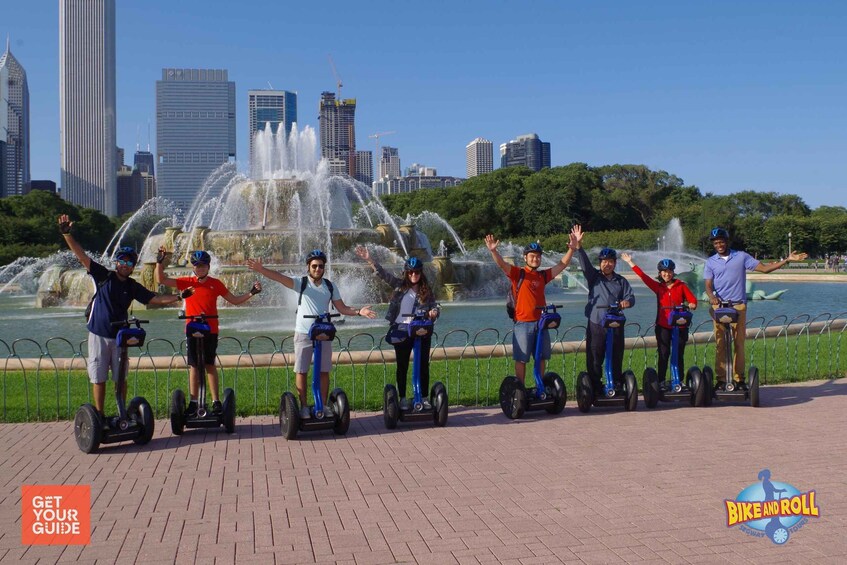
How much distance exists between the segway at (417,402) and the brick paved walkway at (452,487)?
0.13 metres

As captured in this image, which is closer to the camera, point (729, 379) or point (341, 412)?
point (341, 412)

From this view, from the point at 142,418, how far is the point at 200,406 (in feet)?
1.92

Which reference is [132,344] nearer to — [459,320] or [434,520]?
[434,520]

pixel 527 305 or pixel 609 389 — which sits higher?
pixel 527 305

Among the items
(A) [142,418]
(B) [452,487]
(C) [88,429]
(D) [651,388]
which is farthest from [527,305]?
(C) [88,429]

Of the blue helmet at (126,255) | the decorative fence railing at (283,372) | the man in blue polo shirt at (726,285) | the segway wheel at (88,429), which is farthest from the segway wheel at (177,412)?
the man in blue polo shirt at (726,285)

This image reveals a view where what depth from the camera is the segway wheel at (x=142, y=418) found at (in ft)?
23.4

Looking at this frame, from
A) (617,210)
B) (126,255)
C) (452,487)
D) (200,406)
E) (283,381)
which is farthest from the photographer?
(617,210)

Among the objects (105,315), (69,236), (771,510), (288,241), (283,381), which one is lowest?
(771,510)

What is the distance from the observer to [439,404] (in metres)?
7.89

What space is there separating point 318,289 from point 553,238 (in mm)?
61184

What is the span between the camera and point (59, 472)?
251 inches

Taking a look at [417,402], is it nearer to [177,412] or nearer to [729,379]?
[177,412]

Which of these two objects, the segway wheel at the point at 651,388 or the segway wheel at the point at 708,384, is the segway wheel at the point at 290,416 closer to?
the segway wheel at the point at 651,388
